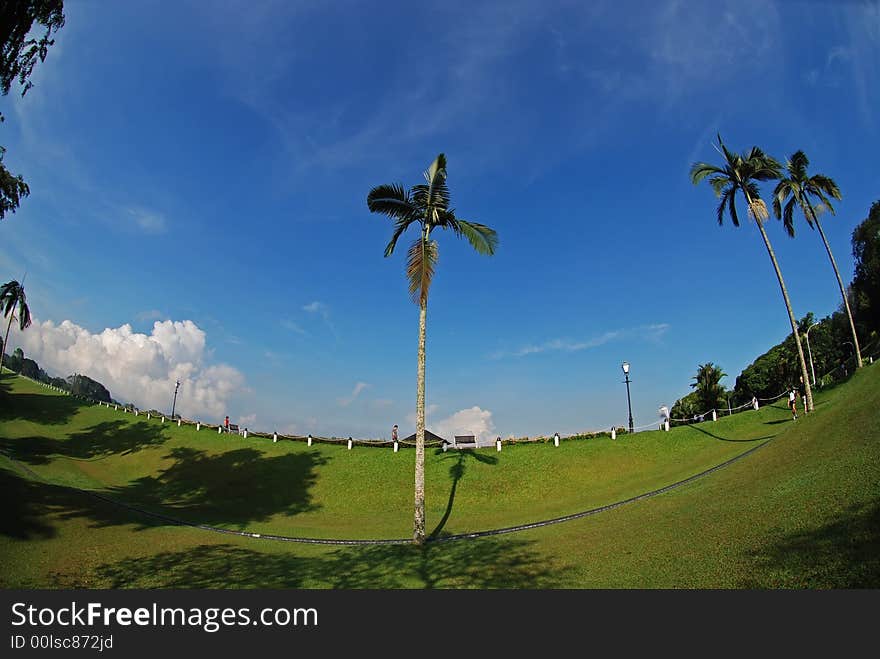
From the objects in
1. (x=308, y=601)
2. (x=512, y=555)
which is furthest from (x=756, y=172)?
(x=308, y=601)

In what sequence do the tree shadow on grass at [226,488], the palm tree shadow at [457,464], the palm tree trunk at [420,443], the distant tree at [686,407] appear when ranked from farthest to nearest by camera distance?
the distant tree at [686,407]
the palm tree shadow at [457,464]
the tree shadow on grass at [226,488]
the palm tree trunk at [420,443]

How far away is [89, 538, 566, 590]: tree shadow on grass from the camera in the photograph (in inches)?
391

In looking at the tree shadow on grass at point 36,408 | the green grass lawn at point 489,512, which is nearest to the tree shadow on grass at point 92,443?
the green grass lawn at point 489,512

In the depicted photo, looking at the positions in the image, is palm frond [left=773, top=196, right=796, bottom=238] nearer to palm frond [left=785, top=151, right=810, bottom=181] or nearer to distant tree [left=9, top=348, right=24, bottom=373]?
palm frond [left=785, top=151, right=810, bottom=181]

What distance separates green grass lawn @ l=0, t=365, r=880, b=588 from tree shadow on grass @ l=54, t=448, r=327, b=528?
17cm

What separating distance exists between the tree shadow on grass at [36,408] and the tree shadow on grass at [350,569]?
1749 inches

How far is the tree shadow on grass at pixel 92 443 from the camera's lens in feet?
103

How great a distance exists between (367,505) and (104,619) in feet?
58.9

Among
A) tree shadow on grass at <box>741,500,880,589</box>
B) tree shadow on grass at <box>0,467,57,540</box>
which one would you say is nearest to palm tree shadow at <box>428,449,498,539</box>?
tree shadow on grass at <box>741,500,880,589</box>


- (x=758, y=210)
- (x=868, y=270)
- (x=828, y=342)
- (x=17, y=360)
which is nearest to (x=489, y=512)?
(x=758, y=210)

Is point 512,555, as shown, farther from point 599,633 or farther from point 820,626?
point 820,626

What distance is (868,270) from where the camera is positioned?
54.5 meters

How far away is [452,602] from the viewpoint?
7621mm

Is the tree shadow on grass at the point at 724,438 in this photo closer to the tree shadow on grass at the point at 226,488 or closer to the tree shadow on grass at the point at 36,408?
the tree shadow on grass at the point at 226,488
